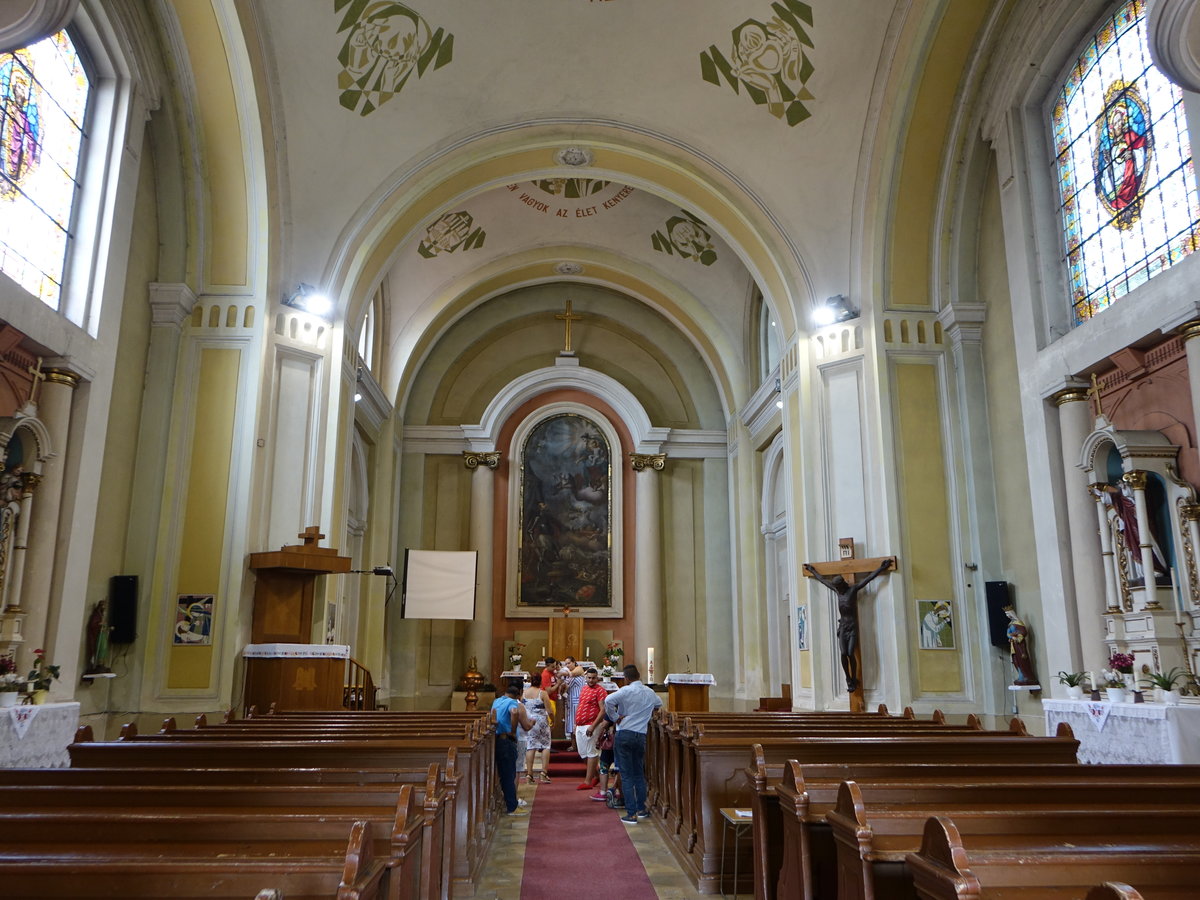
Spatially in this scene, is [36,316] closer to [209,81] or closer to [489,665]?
[209,81]

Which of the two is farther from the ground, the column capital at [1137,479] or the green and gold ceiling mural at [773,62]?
the green and gold ceiling mural at [773,62]

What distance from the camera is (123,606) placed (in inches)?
388

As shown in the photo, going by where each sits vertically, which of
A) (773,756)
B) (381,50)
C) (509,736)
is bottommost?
(509,736)

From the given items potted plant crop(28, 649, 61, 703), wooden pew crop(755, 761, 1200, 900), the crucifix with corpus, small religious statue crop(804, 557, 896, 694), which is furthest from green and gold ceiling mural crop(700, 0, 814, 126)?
potted plant crop(28, 649, 61, 703)

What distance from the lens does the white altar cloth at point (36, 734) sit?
6.54 meters

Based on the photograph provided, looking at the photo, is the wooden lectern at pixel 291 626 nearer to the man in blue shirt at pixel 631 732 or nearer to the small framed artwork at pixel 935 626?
the man in blue shirt at pixel 631 732

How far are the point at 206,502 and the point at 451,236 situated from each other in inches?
294

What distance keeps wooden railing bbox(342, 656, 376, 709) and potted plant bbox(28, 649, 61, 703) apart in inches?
207

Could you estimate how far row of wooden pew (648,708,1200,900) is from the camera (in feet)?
9.05

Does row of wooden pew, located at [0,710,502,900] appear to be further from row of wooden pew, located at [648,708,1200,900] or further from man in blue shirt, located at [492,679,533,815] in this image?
man in blue shirt, located at [492,679,533,815]

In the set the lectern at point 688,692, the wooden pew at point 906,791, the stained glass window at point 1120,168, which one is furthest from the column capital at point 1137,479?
the lectern at point 688,692

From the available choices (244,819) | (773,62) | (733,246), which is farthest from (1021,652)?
(244,819)

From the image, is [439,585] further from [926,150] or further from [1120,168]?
[1120,168]

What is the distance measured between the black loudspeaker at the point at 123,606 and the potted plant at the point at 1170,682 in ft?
31.4
